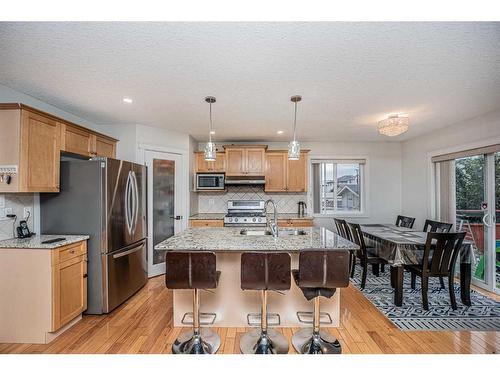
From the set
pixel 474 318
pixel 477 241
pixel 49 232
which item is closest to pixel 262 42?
pixel 49 232

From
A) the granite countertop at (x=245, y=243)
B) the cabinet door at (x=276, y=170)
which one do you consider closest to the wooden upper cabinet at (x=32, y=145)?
the granite countertop at (x=245, y=243)

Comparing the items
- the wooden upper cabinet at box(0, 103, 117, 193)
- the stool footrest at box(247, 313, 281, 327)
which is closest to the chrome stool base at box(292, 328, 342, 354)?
Result: the stool footrest at box(247, 313, 281, 327)

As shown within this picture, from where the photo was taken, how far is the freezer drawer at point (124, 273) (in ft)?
8.93

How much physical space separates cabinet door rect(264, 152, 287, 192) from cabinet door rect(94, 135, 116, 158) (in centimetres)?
267

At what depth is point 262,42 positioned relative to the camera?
171cm

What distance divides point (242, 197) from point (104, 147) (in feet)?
8.65

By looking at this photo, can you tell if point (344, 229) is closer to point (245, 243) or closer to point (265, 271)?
point (245, 243)

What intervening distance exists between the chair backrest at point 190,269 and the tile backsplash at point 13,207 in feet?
6.07

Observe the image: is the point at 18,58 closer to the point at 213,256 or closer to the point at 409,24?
the point at 213,256

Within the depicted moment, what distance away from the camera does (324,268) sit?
184 cm

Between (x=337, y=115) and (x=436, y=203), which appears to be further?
(x=436, y=203)

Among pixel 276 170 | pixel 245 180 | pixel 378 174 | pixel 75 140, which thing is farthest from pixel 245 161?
pixel 378 174

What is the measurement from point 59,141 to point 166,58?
1.64 metres

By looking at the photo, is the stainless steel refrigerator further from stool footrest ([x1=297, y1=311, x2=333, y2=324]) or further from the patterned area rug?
the patterned area rug
